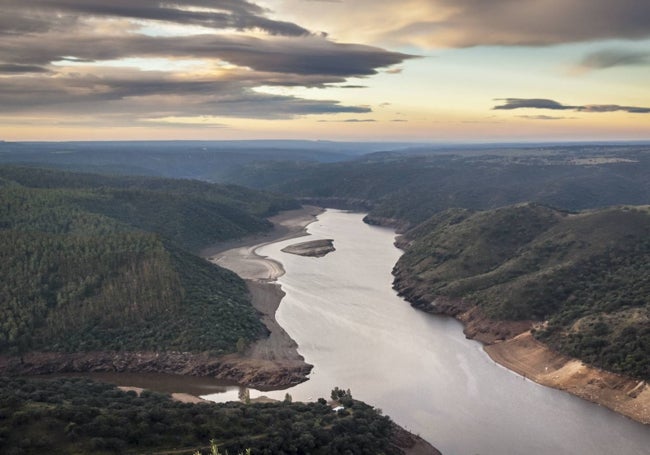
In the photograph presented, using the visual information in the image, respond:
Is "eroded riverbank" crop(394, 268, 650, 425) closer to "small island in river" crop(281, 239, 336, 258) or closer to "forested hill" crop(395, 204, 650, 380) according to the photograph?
"forested hill" crop(395, 204, 650, 380)

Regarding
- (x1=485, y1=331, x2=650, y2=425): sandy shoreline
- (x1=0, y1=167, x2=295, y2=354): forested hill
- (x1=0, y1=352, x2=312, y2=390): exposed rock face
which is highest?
(x1=0, y1=167, x2=295, y2=354): forested hill

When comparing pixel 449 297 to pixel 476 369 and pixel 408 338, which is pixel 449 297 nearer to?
pixel 408 338

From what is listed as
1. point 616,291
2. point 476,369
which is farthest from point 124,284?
point 616,291

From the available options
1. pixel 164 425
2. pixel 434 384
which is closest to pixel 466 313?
pixel 434 384

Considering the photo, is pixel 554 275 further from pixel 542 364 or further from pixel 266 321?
pixel 266 321

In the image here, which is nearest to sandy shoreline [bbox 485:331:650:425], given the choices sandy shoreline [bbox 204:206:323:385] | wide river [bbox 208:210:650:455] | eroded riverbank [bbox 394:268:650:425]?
eroded riverbank [bbox 394:268:650:425]

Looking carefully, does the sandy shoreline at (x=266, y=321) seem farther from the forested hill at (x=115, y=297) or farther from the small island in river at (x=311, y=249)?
the small island in river at (x=311, y=249)
